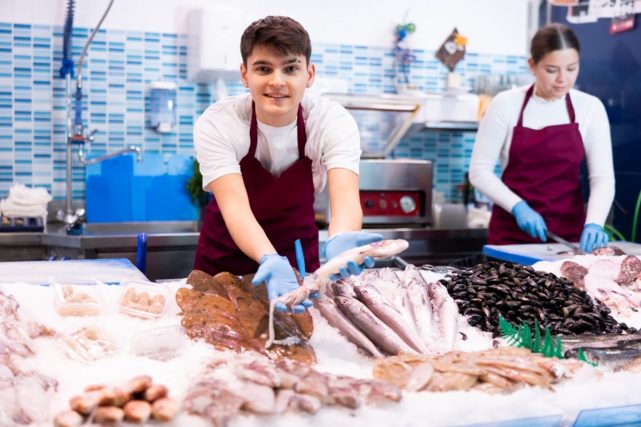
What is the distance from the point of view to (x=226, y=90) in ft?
17.7

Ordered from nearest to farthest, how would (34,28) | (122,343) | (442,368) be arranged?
1. (442,368)
2. (122,343)
3. (34,28)

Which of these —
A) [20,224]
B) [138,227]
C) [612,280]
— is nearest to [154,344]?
[612,280]

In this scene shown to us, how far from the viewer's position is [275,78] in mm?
2330

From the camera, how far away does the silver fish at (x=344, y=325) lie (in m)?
1.82

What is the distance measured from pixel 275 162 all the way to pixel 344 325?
3.47 feet

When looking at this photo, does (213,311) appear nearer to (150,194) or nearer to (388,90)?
(150,194)

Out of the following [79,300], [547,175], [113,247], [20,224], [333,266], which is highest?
[547,175]

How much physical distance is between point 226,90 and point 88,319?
3.70m

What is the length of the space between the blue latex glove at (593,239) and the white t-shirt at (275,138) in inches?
58.0

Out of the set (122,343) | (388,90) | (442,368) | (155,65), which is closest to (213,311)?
(122,343)

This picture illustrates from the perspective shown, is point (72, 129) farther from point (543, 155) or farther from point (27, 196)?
point (543, 155)

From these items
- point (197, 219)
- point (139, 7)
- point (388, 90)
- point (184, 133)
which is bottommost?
point (197, 219)

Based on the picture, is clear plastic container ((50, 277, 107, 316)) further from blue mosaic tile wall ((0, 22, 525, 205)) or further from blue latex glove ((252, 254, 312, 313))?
blue mosaic tile wall ((0, 22, 525, 205))

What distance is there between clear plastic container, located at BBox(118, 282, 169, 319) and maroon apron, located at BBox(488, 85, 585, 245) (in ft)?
8.47
